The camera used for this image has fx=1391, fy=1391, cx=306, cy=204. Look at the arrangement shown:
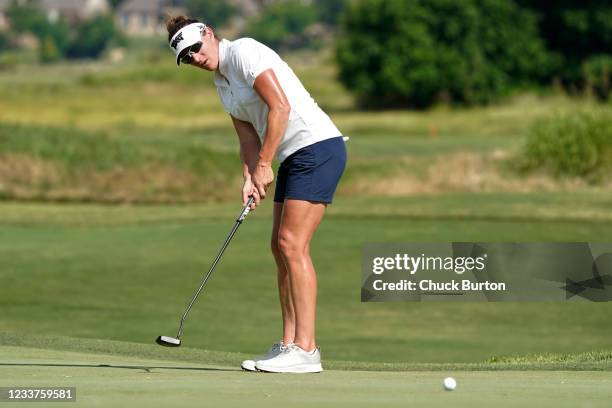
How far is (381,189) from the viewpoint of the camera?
27.5m

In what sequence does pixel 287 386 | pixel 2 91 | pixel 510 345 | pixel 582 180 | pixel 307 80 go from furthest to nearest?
pixel 307 80, pixel 2 91, pixel 582 180, pixel 510 345, pixel 287 386

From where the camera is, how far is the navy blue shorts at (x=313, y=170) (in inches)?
264

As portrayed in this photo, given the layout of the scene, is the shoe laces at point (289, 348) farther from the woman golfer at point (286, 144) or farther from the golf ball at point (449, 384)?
the golf ball at point (449, 384)

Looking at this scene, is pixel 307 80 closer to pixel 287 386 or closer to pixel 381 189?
pixel 381 189

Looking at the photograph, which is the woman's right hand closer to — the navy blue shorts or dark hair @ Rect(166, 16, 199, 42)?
the navy blue shorts

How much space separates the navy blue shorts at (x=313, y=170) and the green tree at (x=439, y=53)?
58.1m

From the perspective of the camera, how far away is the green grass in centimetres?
1166

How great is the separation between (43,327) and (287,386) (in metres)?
6.63

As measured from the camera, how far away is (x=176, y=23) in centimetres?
674

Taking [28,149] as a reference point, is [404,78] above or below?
above

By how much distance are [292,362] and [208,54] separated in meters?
1.53

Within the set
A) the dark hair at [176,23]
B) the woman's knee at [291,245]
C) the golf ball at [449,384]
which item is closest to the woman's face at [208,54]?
the dark hair at [176,23]

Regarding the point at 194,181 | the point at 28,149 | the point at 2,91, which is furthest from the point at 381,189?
the point at 2,91

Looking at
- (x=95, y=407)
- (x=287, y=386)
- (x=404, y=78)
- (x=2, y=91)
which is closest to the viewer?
(x=95, y=407)
